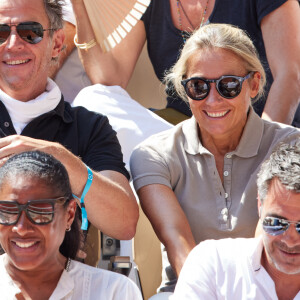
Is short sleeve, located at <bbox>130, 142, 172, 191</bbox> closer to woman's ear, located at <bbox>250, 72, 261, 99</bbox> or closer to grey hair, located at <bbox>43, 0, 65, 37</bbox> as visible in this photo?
woman's ear, located at <bbox>250, 72, 261, 99</bbox>

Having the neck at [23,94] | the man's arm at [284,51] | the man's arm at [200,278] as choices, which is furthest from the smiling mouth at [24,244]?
the man's arm at [284,51]

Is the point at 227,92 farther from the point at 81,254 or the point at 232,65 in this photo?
the point at 81,254

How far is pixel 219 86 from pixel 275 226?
Result: 823 millimetres

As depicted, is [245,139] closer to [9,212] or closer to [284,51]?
[284,51]

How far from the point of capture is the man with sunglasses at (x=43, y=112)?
3.07 metres

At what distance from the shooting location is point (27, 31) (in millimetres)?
3178

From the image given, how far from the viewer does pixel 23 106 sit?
3150 mm

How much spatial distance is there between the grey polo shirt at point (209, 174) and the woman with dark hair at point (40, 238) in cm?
61

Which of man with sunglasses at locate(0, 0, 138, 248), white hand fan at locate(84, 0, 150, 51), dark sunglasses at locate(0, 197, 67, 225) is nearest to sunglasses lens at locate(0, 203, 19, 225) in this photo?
dark sunglasses at locate(0, 197, 67, 225)

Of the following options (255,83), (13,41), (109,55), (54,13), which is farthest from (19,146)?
(109,55)

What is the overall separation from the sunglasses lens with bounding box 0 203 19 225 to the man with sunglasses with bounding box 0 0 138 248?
54cm

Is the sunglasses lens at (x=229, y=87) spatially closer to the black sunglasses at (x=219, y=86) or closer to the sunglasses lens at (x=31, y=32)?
the black sunglasses at (x=219, y=86)

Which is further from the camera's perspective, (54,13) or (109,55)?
(109,55)

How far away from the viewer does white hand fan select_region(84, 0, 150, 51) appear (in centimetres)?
385
